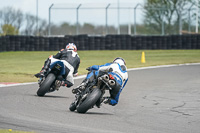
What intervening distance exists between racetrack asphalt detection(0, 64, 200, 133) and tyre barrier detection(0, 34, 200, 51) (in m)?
19.1

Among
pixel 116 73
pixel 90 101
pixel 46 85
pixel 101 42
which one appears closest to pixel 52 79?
pixel 46 85

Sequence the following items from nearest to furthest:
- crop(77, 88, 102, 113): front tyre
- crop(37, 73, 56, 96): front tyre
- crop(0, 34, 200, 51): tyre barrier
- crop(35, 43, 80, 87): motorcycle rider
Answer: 1. crop(77, 88, 102, 113): front tyre
2. crop(37, 73, 56, 96): front tyre
3. crop(35, 43, 80, 87): motorcycle rider
4. crop(0, 34, 200, 51): tyre barrier

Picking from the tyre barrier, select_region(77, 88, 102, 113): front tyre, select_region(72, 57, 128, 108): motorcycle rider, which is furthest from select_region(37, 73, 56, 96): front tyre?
the tyre barrier

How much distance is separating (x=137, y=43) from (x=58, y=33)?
22.9 ft

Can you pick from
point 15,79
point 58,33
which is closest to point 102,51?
point 58,33

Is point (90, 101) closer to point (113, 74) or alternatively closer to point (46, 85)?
point (113, 74)

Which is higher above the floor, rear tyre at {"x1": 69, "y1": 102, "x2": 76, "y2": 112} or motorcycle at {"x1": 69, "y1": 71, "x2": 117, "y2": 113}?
motorcycle at {"x1": 69, "y1": 71, "x2": 117, "y2": 113}

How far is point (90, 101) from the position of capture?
866 cm

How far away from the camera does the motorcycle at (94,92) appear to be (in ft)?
28.5

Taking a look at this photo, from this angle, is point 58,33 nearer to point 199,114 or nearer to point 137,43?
point 137,43

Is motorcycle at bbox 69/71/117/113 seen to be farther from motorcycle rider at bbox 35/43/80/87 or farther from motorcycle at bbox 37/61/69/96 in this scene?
motorcycle rider at bbox 35/43/80/87

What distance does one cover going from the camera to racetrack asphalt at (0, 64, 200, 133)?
7.48 meters

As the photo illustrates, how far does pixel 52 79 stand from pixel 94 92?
3.11 m

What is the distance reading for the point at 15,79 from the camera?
1655cm
